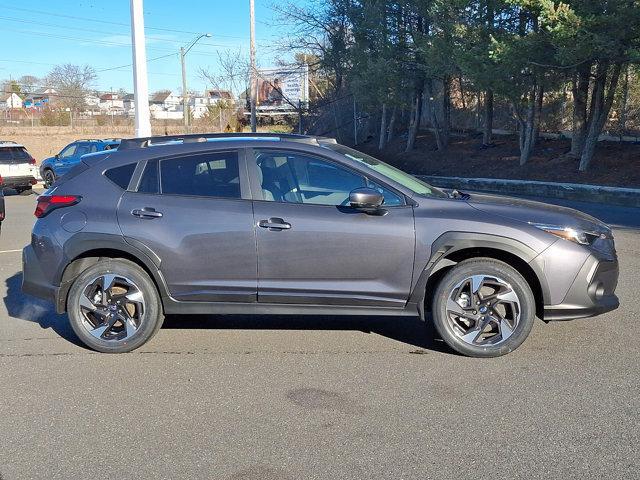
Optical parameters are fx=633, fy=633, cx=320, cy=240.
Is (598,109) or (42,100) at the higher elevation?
(42,100)

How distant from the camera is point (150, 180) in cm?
529

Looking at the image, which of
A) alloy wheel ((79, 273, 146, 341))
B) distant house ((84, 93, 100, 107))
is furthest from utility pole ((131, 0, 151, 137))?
distant house ((84, 93, 100, 107))

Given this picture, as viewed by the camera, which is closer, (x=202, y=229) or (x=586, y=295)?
(x=586, y=295)

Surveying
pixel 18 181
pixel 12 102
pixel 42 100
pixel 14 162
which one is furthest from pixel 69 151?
pixel 12 102

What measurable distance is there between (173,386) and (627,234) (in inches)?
351

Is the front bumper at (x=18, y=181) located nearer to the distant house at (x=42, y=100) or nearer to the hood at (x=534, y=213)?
the hood at (x=534, y=213)

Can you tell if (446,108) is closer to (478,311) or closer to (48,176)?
(48,176)

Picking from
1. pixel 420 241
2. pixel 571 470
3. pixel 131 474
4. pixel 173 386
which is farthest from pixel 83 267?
pixel 571 470

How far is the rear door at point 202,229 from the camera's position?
507cm

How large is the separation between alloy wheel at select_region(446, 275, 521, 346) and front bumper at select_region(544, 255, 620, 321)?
11.5 inches

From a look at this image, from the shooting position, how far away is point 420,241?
16.1 ft

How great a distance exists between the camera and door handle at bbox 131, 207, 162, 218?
514 cm

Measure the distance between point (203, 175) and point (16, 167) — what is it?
52.5ft

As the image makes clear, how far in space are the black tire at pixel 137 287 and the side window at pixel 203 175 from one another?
0.72m
